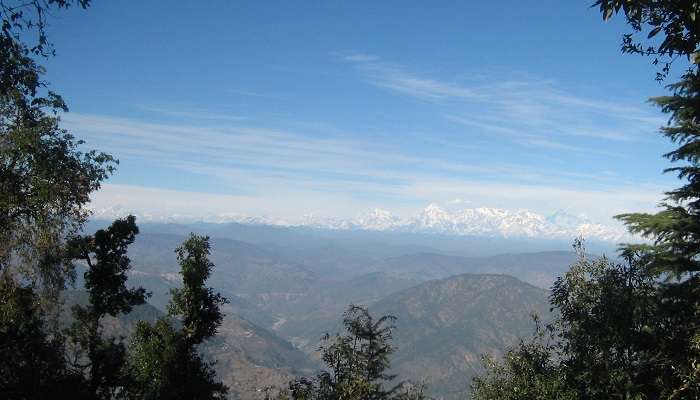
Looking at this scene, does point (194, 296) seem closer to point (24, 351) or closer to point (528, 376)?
point (24, 351)

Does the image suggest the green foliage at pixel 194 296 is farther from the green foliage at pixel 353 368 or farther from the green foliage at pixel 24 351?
the green foliage at pixel 24 351

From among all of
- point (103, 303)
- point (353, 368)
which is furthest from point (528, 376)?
point (103, 303)

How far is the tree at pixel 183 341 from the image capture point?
2269cm

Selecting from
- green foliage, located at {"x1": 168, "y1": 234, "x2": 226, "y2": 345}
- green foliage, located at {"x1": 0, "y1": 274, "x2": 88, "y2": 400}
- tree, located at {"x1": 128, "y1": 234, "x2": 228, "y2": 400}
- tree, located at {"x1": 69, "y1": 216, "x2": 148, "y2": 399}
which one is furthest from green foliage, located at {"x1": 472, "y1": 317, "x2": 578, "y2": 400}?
green foliage, located at {"x1": 0, "y1": 274, "x2": 88, "y2": 400}

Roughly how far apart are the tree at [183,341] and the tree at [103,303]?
45.0 inches

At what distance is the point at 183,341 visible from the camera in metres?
23.9

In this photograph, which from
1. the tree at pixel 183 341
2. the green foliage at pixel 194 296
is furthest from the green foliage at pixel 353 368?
the green foliage at pixel 194 296

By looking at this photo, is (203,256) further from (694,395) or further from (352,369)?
(694,395)

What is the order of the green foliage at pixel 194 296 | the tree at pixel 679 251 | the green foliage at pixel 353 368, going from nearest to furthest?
the tree at pixel 679 251
the green foliage at pixel 353 368
the green foliage at pixel 194 296

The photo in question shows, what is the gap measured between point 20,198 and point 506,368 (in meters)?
23.6

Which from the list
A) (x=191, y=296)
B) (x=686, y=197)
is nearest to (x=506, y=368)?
(x=686, y=197)

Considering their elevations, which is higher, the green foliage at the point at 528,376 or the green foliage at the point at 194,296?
the green foliage at the point at 194,296

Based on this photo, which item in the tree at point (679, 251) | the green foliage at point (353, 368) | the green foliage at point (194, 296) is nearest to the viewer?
the tree at point (679, 251)

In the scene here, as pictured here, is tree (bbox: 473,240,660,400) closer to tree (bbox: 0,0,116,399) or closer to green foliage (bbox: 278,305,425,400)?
green foliage (bbox: 278,305,425,400)
